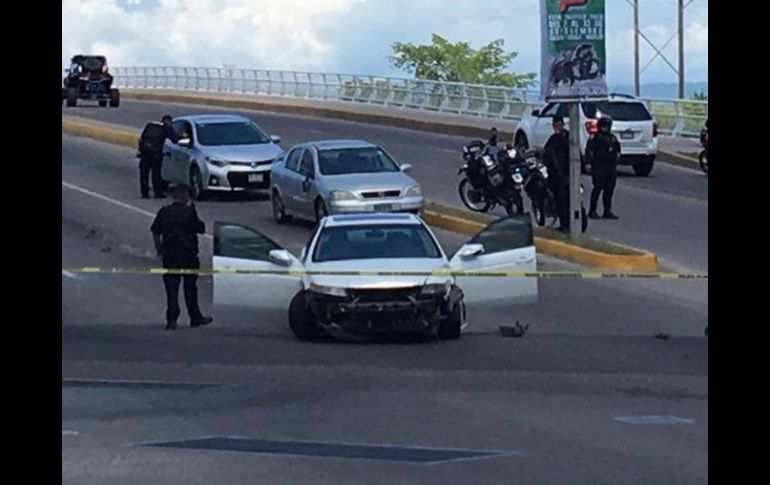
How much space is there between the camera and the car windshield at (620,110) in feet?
111

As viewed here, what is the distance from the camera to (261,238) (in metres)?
17.6

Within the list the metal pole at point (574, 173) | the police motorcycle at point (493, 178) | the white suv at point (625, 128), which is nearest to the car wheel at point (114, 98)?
the white suv at point (625, 128)

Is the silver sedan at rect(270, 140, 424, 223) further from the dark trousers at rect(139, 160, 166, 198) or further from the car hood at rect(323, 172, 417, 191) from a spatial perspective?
the dark trousers at rect(139, 160, 166, 198)

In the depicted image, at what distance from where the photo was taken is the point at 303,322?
16.9 metres

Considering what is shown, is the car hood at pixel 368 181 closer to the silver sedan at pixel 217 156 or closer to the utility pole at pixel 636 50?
the silver sedan at pixel 217 156

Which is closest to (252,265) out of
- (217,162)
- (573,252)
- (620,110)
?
(573,252)

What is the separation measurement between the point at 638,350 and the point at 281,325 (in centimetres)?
407

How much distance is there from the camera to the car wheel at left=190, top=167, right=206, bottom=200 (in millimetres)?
30391

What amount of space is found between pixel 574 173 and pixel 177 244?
739cm

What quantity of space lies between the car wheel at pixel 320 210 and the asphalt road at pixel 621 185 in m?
4.34

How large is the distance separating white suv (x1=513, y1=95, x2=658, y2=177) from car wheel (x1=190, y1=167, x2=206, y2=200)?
7.63 metres

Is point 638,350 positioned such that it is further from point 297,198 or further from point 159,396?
point 297,198

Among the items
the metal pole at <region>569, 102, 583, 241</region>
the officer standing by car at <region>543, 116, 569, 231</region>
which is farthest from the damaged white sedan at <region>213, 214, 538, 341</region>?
the officer standing by car at <region>543, 116, 569, 231</region>

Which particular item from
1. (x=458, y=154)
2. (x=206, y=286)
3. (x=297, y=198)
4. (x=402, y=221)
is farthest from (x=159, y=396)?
(x=458, y=154)
